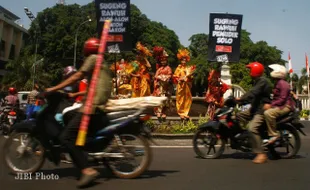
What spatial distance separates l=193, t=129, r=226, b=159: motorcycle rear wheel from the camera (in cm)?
656

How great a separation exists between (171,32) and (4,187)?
148 ft

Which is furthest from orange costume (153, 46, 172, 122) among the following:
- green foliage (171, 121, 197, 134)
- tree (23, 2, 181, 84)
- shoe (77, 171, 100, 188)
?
tree (23, 2, 181, 84)

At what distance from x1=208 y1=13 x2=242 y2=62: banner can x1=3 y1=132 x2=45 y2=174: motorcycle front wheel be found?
8698 millimetres

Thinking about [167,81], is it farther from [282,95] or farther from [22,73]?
[22,73]

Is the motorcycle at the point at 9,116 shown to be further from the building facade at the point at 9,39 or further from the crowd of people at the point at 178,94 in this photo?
the building facade at the point at 9,39

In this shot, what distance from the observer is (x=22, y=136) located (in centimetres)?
492

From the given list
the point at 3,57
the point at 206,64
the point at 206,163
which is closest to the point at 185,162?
the point at 206,163

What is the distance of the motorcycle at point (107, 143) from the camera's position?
4.71m

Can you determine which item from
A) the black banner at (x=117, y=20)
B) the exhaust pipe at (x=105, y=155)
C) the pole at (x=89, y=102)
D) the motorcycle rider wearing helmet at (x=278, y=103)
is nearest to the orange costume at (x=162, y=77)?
the black banner at (x=117, y=20)

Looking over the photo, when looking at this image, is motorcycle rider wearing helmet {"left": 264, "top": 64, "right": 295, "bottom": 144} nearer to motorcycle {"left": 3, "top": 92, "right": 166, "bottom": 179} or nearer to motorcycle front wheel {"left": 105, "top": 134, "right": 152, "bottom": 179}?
motorcycle {"left": 3, "top": 92, "right": 166, "bottom": 179}

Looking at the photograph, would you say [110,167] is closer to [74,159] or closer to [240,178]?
[74,159]

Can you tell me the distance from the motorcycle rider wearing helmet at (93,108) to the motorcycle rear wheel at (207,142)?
94.9 inches

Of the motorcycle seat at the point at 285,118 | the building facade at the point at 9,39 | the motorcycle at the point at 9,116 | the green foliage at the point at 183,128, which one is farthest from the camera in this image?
the building facade at the point at 9,39

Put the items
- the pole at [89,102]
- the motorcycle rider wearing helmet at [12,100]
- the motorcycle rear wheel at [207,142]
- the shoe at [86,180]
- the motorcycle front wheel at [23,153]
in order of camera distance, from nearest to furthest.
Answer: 1. the shoe at [86,180]
2. the pole at [89,102]
3. the motorcycle front wheel at [23,153]
4. the motorcycle rear wheel at [207,142]
5. the motorcycle rider wearing helmet at [12,100]
